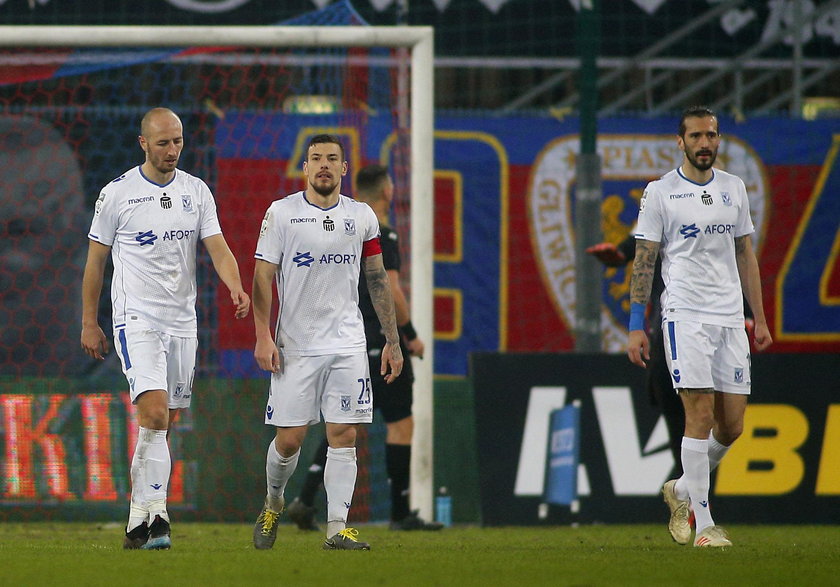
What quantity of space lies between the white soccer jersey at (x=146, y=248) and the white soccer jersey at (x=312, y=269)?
438mm

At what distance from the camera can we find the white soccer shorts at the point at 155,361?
679cm

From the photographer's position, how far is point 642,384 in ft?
32.2

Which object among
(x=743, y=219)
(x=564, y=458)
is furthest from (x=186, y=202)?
(x=564, y=458)

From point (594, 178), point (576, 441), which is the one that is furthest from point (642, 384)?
point (594, 178)

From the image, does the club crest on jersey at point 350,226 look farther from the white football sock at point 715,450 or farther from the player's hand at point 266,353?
the white football sock at point 715,450

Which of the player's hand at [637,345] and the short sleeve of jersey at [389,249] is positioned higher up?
the short sleeve of jersey at [389,249]

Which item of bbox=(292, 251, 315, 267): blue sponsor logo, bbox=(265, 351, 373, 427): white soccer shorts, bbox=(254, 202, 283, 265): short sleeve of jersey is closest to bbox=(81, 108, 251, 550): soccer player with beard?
bbox=(254, 202, 283, 265): short sleeve of jersey

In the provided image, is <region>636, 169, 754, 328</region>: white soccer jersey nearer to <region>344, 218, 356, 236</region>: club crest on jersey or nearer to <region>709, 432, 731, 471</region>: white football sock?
<region>709, 432, 731, 471</region>: white football sock

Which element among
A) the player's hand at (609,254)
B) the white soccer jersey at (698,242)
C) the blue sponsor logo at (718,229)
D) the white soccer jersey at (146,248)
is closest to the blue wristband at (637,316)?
the white soccer jersey at (698,242)

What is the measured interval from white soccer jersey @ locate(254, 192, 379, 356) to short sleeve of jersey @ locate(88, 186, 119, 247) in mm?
736

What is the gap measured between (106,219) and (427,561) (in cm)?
232

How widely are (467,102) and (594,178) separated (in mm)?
3567

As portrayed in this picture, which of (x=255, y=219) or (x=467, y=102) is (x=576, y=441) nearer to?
(x=255, y=219)

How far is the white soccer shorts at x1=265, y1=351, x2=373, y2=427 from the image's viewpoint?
23.1 feet
